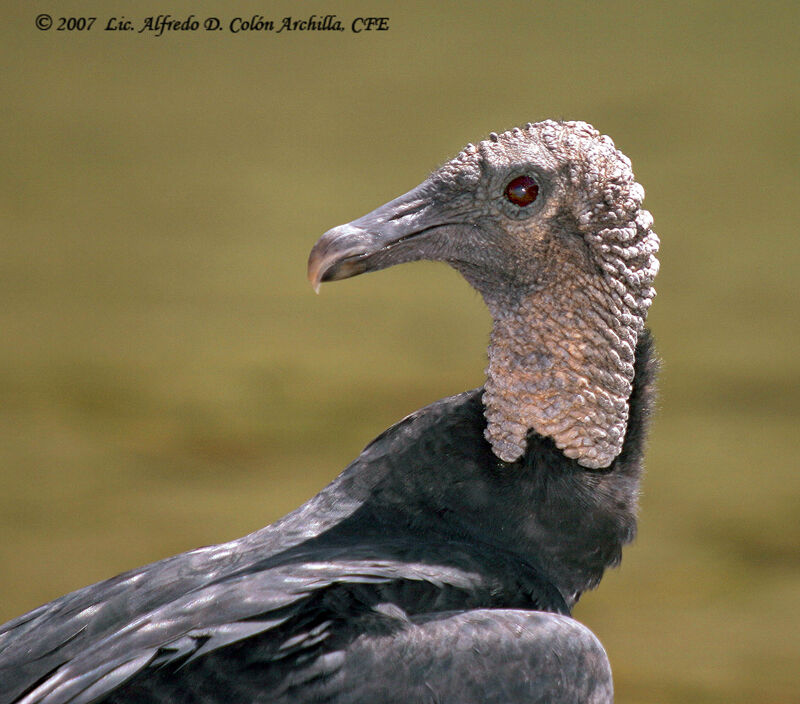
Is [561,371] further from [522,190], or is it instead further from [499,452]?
[522,190]

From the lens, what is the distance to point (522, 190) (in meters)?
1.91

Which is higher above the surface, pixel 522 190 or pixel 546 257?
pixel 522 190

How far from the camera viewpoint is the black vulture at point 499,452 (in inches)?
68.4

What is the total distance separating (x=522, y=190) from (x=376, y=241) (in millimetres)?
241

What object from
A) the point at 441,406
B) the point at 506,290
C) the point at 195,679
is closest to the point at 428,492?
the point at 441,406

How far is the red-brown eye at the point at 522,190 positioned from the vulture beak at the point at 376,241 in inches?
4.6

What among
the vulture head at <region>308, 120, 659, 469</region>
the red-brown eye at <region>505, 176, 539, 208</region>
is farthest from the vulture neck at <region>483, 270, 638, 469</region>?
the red-brown eye at <region>505, 176, 539, 208</region>

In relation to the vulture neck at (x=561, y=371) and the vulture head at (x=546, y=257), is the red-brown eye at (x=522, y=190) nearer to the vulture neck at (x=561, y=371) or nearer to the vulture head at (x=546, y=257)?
the vulture head at (x=546, y=257)

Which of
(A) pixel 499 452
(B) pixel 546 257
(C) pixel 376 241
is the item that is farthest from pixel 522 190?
(A) pixel 499 452

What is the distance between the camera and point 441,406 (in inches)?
77.9

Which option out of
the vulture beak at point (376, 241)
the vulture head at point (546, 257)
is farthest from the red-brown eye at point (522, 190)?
the vulture beak at point (376, 241)

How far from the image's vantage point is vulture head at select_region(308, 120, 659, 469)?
1914 millimetres

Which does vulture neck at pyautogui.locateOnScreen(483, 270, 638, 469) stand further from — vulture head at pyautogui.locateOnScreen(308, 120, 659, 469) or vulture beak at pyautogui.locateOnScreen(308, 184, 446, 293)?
vulture beak at pyautogui.locateOnScreen(308, 184, 446, 293)

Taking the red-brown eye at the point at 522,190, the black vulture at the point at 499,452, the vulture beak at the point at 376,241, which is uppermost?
the red-brown eye at the point at 522,190
